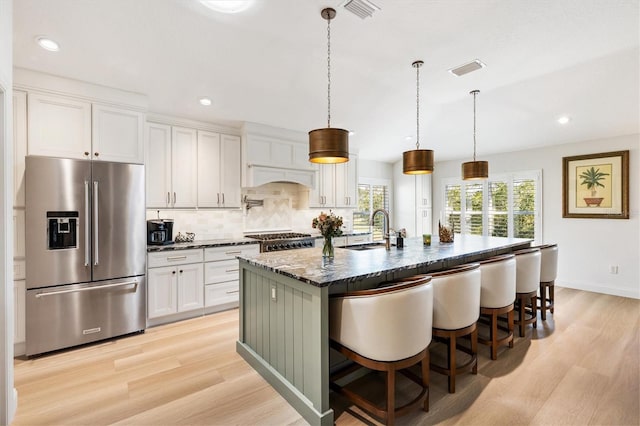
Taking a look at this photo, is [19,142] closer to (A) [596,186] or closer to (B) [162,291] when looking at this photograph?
(B) [162,291]

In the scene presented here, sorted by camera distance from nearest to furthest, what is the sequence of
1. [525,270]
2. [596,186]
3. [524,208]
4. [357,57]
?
[525,270] → [357,57] → [596,186] → [524,208]

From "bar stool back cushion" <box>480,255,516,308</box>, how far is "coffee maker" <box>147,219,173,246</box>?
343 cm

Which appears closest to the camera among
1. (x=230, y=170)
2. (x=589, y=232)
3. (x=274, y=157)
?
(x=230, y=170)

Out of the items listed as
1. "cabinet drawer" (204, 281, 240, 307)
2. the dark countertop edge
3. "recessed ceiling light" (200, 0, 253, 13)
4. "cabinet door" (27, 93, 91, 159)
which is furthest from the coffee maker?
"recessed ceiling light" (200, 0, 253, 13)

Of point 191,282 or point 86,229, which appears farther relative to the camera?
point 191,282

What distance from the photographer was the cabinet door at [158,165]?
12.5 ft

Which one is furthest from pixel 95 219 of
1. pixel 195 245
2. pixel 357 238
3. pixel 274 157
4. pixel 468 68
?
pixel 468 68

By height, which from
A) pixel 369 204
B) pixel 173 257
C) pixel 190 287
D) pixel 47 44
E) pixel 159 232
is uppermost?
pixel 47 44

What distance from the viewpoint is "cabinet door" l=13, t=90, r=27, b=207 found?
2.79 metres

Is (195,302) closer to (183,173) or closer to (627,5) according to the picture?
(183,173)

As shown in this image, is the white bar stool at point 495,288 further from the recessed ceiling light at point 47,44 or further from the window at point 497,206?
the recessed ceiling light at point 47,44

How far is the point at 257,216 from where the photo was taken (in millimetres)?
4922

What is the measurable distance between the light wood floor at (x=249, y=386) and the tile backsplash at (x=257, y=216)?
59.4 inches

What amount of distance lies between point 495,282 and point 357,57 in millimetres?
2577
